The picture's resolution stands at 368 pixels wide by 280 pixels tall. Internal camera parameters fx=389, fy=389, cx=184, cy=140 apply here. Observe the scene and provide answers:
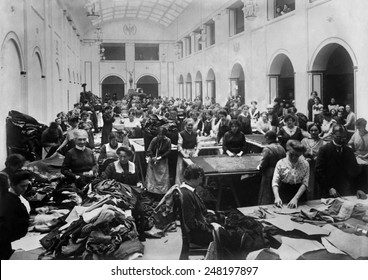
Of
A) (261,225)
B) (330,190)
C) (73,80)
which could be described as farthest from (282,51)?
(261,225)

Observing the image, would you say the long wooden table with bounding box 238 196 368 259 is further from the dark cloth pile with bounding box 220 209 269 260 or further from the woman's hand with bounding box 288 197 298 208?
the woman's hand with bounding box 288 197 298 208

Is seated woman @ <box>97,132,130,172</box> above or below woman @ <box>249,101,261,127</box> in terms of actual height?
below

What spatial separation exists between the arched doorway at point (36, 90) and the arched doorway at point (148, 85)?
572 cm

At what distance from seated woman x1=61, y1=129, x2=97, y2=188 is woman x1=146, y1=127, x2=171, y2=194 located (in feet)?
3.09

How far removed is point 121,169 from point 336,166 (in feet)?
9.27

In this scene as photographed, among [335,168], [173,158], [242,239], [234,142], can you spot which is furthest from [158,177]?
[335,168]

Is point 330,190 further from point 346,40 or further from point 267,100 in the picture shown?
point 267,100

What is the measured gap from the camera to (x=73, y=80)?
10781 millimetres

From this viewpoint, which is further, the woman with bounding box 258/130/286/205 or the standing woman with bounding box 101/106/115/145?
the standing woman with bounding box 101/106/115/145

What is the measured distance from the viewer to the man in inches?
200

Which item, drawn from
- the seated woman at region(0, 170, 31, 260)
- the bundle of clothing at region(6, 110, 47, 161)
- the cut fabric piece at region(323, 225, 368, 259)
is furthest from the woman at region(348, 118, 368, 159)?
the bundle of clothing at region(6, 110, 47, 161)

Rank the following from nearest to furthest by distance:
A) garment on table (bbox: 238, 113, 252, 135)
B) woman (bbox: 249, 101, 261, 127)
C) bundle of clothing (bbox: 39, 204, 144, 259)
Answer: bundle of clothing (bbox: 39, 204, 144, 259) → garment on table (bbox: 238, 113, 252, 135) → woman (bbox: 249, 101, 261, 127)

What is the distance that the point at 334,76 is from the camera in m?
10.9

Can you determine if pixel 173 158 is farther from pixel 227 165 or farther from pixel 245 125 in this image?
pixel 245 125
